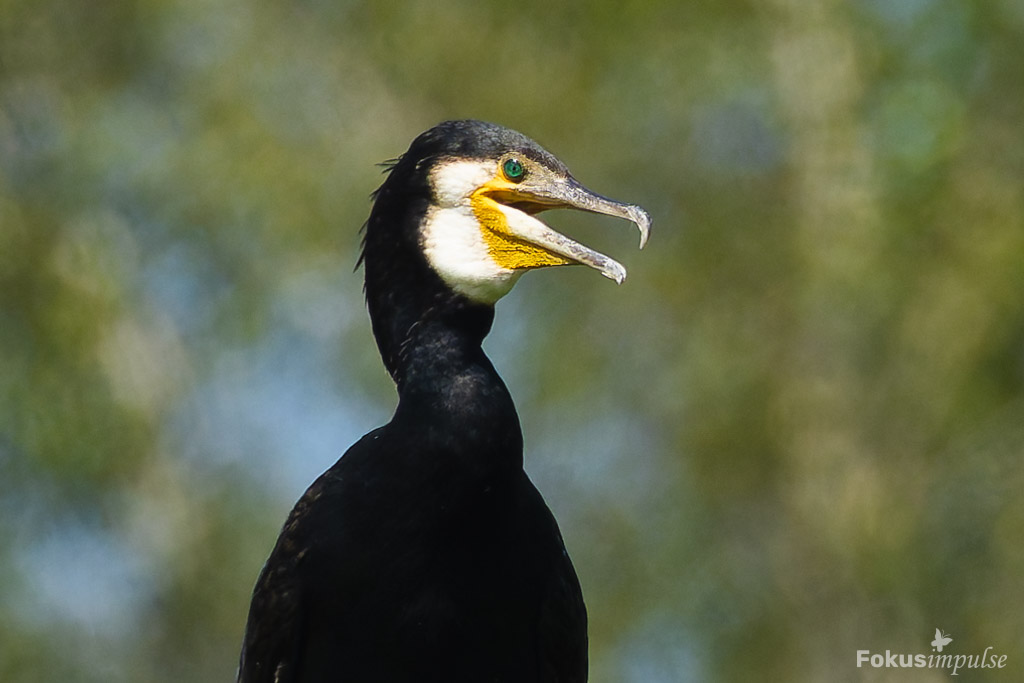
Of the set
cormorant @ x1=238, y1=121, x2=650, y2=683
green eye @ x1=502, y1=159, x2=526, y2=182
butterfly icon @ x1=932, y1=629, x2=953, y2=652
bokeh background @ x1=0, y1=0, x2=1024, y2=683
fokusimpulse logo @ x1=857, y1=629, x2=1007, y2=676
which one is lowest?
cormorant @ x1=238, y1=121, x2=650, y2=683

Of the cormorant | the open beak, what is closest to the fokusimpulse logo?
the cormorant

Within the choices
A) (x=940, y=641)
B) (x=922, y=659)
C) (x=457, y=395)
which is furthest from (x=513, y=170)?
(x=940, y=641)

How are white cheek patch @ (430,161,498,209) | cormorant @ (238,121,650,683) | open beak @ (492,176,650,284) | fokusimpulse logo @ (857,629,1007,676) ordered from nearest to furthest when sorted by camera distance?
cormorant @ (238,121,650,683) → open beak @ (492,176,650,284) → white cheek patch @ (430,161,498,209) → fokusimpulse logo @ (857,629,1007,676)

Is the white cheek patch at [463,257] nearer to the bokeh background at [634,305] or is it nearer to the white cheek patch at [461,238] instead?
the white cheek patch at [461,238]

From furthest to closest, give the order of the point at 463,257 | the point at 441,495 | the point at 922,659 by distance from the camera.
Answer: the point at 922,659, the point at 463,257, the point at 441,495

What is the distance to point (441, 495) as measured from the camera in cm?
577

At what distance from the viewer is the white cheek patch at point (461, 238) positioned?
19.9ft

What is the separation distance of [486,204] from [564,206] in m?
0.32

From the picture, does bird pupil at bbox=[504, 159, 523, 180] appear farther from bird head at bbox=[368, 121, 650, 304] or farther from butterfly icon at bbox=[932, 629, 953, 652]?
butterfly icon at bbox=[932, 629, 953, 652]

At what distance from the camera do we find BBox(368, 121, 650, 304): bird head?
6055 mm

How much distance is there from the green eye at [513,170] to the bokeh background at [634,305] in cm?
1381

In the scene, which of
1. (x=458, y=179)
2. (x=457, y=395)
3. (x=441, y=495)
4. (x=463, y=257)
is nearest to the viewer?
(x=441, y=495)

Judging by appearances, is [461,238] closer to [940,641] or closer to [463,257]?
[463,257]

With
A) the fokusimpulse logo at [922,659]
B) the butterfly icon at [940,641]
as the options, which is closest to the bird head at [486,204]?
the fokusimpulse logo at [922,659]
